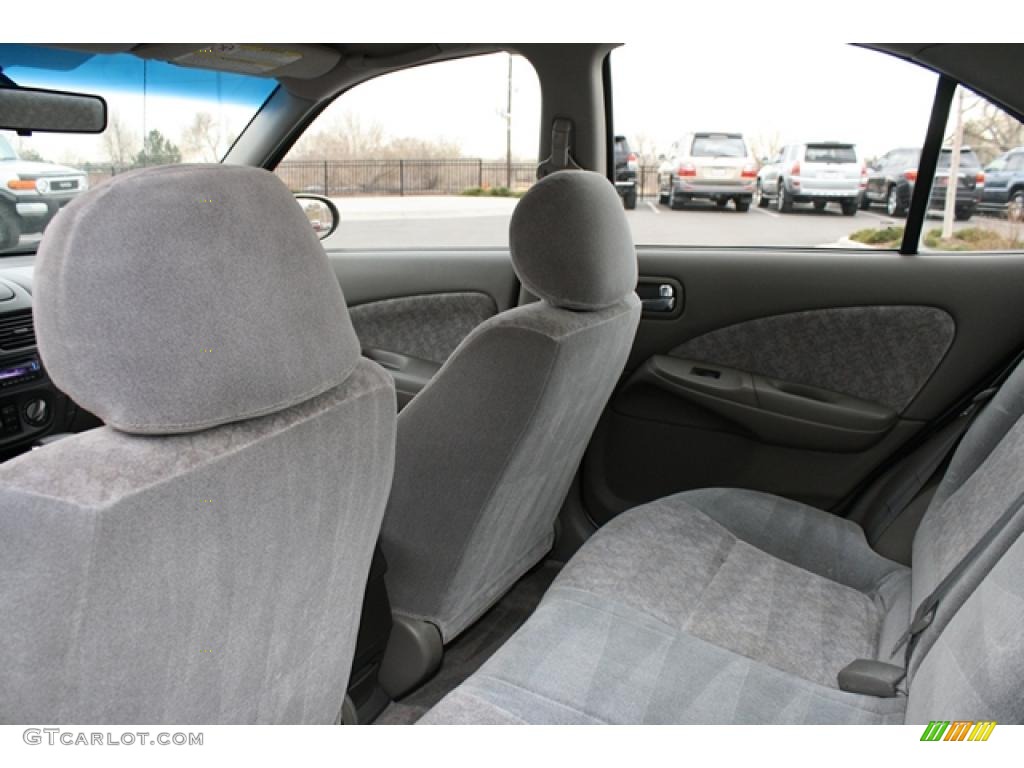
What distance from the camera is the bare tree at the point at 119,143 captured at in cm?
254

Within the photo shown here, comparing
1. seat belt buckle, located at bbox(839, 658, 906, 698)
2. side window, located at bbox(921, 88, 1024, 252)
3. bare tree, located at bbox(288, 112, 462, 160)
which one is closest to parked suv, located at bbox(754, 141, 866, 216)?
side window, located at bbox(921, 88, 1024, 252)

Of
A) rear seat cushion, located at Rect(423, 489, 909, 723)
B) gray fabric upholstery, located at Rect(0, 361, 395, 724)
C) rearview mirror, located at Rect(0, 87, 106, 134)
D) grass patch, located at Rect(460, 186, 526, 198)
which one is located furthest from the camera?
grass patch, located at Rect(460, 186, 526, 198)

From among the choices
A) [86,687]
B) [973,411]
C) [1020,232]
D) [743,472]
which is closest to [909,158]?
[1020,232]

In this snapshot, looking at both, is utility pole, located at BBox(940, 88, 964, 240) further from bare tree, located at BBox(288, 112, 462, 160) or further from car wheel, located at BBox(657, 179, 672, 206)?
bare tree, located at BBox(288, 112, 462, 160)

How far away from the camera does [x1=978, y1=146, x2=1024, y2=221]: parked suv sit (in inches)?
103

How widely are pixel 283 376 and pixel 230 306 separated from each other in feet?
0.34

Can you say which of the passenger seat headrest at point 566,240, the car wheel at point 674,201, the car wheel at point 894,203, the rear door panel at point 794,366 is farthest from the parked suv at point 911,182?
the passenger seat headrest at point 566,240

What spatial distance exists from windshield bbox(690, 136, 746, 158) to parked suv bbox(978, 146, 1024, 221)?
70 cm

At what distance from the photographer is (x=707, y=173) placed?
305 cm

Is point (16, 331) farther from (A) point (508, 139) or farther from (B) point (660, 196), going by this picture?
(B) point (660, 196)

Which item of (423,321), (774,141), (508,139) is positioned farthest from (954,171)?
(423,321)

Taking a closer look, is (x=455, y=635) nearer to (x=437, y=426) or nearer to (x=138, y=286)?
(x=437, y=426)

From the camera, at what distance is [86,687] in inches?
38.4
